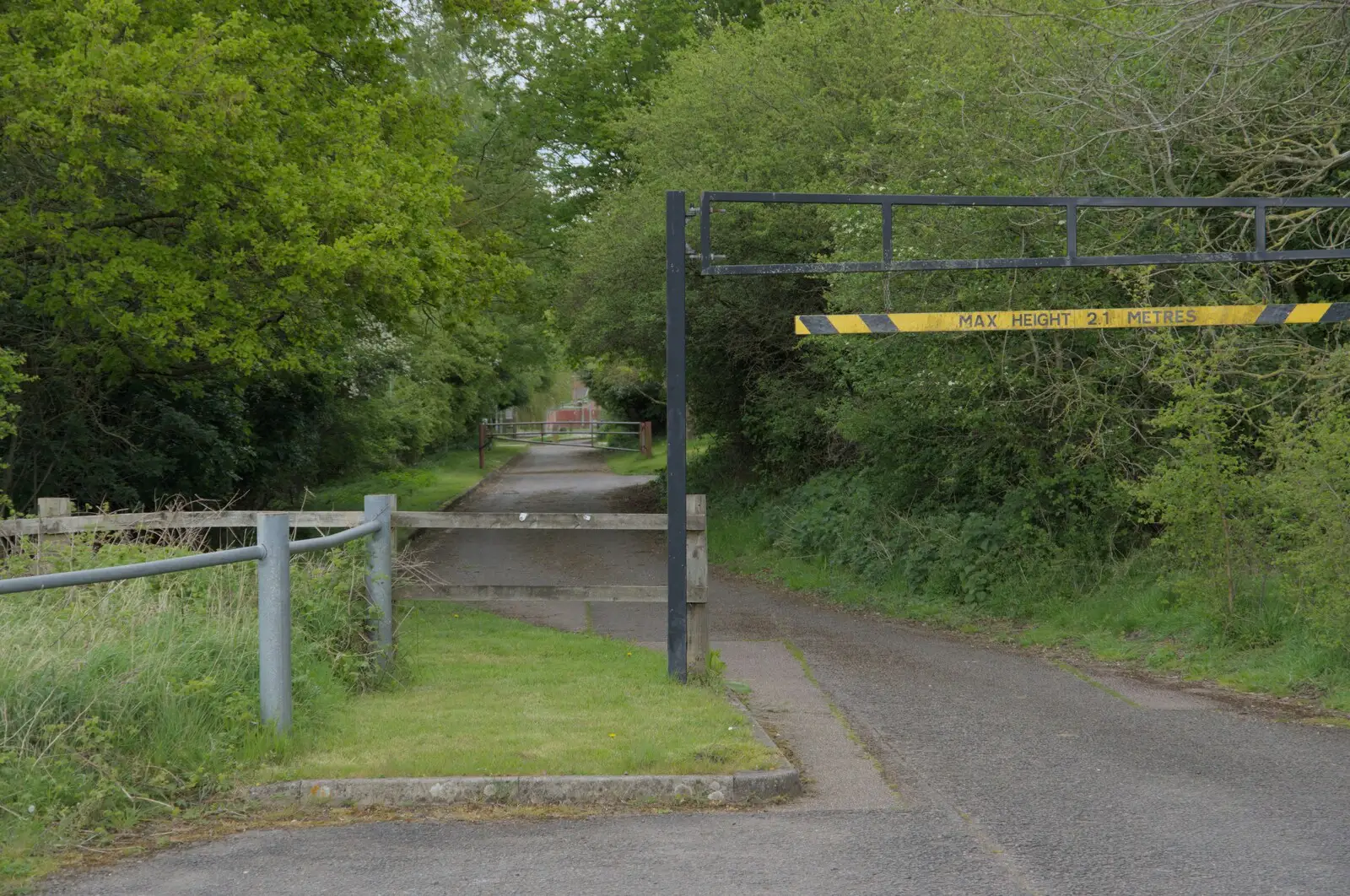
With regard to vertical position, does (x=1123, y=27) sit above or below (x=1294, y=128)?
above

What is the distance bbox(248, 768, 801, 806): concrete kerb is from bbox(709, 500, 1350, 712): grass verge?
532 centimetres

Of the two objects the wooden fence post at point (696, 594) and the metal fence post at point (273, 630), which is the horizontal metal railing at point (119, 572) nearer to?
the metal fence post at point (273, 630)

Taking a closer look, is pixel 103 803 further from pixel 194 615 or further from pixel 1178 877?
pixel 1178 877

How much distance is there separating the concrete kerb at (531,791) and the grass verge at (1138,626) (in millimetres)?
5319

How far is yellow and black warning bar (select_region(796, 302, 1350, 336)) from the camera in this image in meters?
9.64

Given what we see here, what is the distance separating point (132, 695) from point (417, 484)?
104 ft

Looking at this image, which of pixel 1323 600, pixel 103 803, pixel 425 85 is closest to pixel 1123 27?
pixel 1323 600

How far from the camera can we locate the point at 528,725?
7277 mm

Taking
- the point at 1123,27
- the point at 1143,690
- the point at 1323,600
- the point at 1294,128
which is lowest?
the point at 1143,690

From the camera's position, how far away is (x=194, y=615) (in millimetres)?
7320

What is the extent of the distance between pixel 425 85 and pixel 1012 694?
13.7 m

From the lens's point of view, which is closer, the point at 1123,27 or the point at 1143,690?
the point at 1143,690

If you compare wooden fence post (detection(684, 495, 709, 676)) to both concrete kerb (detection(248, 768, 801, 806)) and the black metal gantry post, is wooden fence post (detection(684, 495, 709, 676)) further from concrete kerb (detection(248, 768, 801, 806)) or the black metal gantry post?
concrete kerb (detection(248, 768, 801, 806))

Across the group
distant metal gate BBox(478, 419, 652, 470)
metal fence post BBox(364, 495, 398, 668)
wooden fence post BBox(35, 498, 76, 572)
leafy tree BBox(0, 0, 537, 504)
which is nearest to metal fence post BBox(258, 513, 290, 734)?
metal fence post BBox(364, 495, 398, 668)
